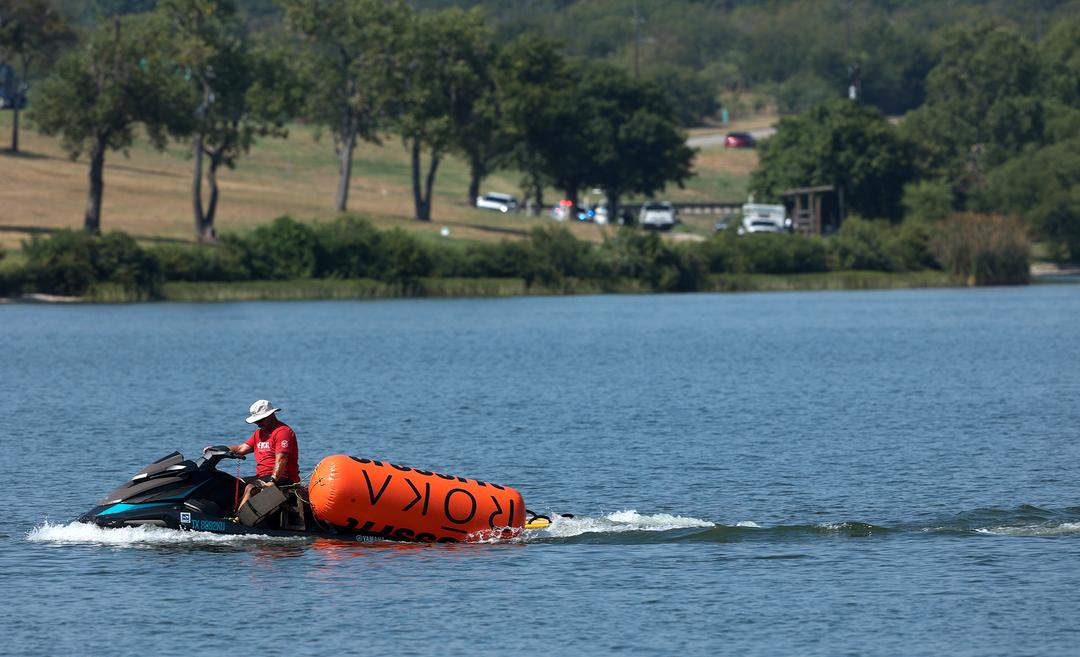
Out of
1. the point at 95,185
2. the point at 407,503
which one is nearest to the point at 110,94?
the point at 95,185

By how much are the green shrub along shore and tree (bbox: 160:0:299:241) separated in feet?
23.2

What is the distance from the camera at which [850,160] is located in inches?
6220

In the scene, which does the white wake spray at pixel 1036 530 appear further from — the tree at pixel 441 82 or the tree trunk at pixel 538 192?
the tree trunk at pixel 538 192

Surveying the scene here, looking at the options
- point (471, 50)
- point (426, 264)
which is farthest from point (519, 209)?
point (426, 264)

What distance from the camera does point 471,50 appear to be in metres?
146

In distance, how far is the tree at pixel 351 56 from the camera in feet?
448

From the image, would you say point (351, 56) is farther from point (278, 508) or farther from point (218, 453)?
point (218, 453)

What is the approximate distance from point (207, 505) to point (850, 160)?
135 metres

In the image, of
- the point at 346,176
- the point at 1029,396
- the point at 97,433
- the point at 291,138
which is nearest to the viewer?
the point at 97,433

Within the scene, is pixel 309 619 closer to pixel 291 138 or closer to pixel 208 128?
pixel 208 128

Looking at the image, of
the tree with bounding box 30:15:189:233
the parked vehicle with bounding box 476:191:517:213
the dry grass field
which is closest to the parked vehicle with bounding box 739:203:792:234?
the dry grass field

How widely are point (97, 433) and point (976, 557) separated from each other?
1025 inches

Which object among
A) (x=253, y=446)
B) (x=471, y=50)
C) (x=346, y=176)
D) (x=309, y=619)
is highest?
(x=471, y=50)

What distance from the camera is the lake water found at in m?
24.7
